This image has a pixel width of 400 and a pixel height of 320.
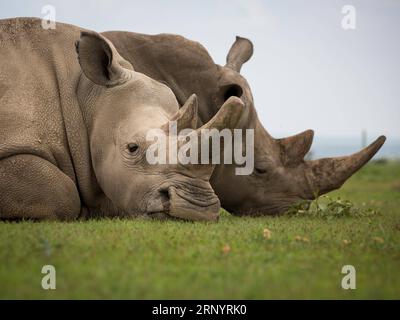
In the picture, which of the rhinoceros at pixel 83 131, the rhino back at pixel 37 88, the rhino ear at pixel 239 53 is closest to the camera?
the rhinoceros at pixel 83 131

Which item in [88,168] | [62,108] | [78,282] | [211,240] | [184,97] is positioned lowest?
[78,282]

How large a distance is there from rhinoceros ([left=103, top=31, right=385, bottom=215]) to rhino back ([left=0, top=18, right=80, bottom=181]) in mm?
1175

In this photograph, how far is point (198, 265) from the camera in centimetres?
424

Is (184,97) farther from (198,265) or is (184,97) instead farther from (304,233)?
(198,265)

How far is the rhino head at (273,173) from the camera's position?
825cm

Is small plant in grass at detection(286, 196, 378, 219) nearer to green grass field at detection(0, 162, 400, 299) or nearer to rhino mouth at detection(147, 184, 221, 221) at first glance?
green grass field at detection(0, 162, 400, 299)

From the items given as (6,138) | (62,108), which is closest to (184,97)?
(62,108)

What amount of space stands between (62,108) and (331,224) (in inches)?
111

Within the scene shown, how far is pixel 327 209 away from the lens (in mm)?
7789

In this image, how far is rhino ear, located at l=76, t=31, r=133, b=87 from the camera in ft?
22.3

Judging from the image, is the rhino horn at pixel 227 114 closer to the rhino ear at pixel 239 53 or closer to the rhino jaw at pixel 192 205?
the rhino jaw at pixel 192 205

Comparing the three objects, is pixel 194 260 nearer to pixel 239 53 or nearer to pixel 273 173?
pixel 273 173

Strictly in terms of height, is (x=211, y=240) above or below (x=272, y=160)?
below

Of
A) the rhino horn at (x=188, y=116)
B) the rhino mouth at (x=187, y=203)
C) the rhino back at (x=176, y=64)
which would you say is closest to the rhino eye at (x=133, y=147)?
the rhino horn at (x=188, y=116)
